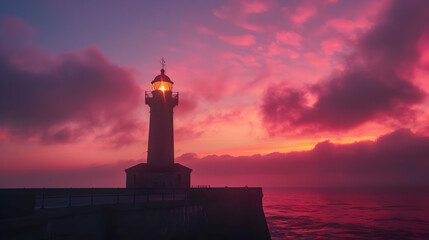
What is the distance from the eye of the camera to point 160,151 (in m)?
36.3

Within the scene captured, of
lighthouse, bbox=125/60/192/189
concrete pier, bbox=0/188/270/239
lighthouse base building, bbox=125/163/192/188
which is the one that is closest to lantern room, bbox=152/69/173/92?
lighthouse, bbox=125/60/192/189

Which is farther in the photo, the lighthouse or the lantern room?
the lantern room

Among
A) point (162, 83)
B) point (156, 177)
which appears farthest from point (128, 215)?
point (162, 83)

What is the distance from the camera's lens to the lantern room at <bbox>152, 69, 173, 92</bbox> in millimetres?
38062

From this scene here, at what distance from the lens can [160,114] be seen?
37.1m

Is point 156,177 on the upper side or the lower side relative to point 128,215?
upper

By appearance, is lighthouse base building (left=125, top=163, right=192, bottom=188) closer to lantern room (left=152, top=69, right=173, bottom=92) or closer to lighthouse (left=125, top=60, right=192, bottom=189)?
lighthouse (left=125, top=60, right=192, bottom=189)

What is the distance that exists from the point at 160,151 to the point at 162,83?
28.3 ft

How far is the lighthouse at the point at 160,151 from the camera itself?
34.7 m

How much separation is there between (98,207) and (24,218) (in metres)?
6.21

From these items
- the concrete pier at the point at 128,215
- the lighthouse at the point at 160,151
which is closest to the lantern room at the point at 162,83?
the lighthouse at the point at 160,151

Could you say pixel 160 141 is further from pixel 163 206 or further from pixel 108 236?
pixel 108 236

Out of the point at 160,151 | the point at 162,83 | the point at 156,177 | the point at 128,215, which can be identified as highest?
the point at 162,83

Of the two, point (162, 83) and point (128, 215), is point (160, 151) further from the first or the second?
point (128, 215)
